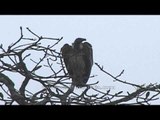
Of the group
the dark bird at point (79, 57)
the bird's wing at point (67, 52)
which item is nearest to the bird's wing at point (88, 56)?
the dark bird at point (79, 57)

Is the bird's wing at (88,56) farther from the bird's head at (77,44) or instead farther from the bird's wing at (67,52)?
the bird's wing at (67,52)

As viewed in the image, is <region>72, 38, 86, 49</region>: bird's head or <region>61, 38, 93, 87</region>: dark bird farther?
<region>72, 38, 86, 49</region>: bird's head

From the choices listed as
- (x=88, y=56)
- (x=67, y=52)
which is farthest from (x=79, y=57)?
(x=67, y=52)

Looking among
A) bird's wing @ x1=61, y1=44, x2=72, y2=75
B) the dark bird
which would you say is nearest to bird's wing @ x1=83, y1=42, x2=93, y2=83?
the dark bird

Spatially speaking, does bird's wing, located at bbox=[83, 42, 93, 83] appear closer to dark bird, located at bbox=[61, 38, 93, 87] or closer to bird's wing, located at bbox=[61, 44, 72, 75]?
dark bird, located at bbox=[61, 38, 93, 87]

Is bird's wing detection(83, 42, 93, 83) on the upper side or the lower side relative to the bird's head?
lower

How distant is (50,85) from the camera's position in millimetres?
1753

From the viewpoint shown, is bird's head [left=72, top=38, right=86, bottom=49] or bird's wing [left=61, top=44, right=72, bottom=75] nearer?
bird's wing [left=61, top=44, right=72, bottom=75]
